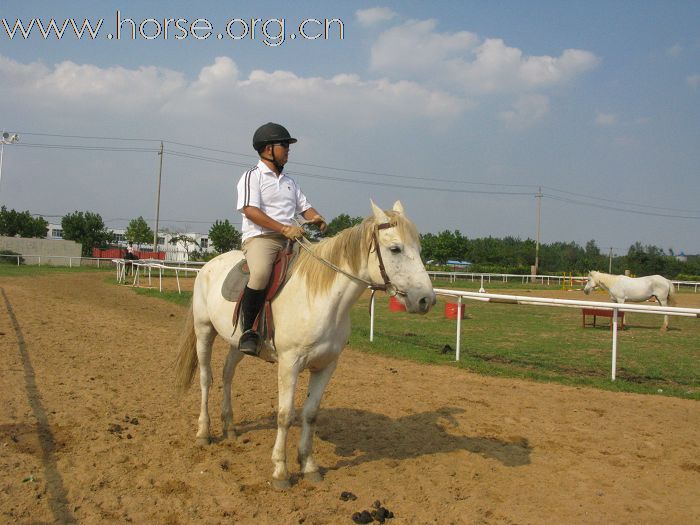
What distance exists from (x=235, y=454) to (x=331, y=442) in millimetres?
949

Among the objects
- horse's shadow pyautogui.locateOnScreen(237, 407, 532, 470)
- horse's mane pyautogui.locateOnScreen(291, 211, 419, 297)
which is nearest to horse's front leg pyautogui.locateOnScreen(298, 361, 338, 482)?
horse's shadow pyautogui.locateOnScreen(237, 407, 532, 470)

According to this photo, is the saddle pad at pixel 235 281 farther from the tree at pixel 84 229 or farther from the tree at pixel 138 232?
the tree at pixel 138 232

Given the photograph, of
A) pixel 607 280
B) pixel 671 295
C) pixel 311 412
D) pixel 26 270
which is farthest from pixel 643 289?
pixel 26 270

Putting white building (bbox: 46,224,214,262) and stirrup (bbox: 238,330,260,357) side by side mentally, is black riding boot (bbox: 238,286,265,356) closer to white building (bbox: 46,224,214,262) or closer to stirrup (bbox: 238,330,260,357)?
stirrup (bbox: 238,330,260,357)

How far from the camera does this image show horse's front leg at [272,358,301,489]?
414 centimetres

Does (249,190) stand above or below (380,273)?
above

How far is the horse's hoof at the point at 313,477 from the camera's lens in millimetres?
4285

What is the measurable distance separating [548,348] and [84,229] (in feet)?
207

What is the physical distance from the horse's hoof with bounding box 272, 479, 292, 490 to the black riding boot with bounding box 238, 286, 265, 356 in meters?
1.03

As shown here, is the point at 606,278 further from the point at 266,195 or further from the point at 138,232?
the point at 138,232

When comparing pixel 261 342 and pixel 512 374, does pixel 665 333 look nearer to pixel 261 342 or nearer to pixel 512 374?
pixel 512 374

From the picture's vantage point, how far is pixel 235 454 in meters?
4.85

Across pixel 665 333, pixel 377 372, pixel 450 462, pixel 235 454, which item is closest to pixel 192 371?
pixel 235 454

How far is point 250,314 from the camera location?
4.40m
